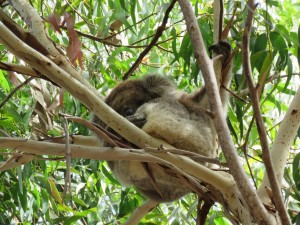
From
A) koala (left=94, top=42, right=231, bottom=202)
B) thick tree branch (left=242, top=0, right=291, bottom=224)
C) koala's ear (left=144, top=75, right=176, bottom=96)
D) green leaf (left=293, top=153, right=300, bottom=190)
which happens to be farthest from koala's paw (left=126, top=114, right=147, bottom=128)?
thick tree branch (left=242, top=0, right=291, bottom=224)

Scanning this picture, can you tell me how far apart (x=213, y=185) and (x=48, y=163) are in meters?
1.96

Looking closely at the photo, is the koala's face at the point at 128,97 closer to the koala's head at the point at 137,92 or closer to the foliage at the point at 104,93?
the koala's head at the point at 137,92

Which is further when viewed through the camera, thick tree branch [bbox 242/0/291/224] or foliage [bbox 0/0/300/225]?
foliage [bbox 0/0/300/225]

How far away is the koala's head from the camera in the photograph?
2.54 m

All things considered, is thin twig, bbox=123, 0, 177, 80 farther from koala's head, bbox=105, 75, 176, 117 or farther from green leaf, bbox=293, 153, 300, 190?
green leaf, bbox=293, 153, 300, 190

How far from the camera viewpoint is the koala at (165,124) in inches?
81.2

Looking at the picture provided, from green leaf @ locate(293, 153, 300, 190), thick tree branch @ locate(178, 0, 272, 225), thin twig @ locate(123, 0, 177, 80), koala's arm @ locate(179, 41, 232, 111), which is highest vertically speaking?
thin twig @ locate(123, 0, 177, 80)

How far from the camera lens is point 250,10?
3.27 feet

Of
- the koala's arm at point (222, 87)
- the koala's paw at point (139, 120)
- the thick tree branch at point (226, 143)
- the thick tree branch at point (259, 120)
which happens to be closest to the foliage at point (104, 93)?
the koala's arm at point (222, 87)

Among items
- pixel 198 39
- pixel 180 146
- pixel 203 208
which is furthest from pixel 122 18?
pixel 198 39

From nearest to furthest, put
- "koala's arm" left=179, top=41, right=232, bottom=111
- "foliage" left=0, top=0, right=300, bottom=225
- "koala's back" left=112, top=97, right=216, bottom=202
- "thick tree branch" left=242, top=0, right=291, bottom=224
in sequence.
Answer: "thick tree branch" left=242, top=0, right=291, bottom=224, "koala's arm" left=179, top=41, right=232, bottom=111, "koala's back" left=112, top=97, right=216, bottom=202, "foliage" left=0, top=0, right=300, bottom=225

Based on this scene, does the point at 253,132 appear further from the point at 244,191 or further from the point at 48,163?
the point at 244,191

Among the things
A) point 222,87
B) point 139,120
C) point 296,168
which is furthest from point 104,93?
point 296,168

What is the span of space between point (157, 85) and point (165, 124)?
0.63 meters
